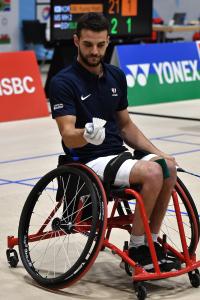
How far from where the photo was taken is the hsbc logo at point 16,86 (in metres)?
11.7

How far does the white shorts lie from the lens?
4426 millimetres

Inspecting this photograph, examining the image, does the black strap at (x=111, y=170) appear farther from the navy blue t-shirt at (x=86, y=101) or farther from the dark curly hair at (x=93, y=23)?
the dark curly hair at (x=93, y=23)

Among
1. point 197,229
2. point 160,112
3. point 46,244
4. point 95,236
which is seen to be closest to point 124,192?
point 95,236

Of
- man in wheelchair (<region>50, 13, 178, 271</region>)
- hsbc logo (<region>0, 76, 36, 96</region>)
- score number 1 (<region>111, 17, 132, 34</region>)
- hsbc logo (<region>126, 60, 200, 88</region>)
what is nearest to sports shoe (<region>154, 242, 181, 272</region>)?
man in wheelchair (<region>50, 13, 178, 271</region>)

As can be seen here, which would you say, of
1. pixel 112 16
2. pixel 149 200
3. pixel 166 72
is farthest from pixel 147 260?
pixel 112 16

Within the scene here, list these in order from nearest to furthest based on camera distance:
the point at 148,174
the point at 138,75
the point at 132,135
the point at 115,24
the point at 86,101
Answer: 1. the point at 148,174
2. the point at 86,101
3. the point at 132,135
4. the point at 138,75
5. the point at 115,24

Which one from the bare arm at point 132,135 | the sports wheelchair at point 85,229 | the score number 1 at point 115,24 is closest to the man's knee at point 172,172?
the sports wheelchair at point 85,229

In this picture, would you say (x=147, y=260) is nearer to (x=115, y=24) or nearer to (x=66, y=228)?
(x=66, y=228)

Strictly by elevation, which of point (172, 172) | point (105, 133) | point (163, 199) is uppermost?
point (105, 133)

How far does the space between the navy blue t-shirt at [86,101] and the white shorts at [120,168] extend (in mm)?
75

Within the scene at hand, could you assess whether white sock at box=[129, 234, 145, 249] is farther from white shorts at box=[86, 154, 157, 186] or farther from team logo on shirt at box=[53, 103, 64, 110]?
team logo on shirt at box=[53, 103, 64, 110]

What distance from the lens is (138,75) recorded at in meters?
13.5

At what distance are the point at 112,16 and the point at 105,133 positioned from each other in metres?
9.64

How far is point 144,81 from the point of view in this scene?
1362 centimetres
